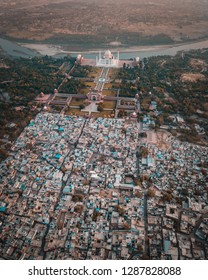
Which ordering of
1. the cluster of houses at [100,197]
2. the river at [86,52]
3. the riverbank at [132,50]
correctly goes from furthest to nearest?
the riverbank at [132,50] < the river at [86,52] < the cluster of houses at [100,197]

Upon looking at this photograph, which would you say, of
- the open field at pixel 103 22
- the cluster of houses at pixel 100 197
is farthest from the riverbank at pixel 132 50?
the cluster of houses at pixel 100 197

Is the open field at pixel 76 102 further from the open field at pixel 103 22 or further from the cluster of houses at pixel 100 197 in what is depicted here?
the open field at pixel 103 22

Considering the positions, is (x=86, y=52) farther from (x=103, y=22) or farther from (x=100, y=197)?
(x=100, y=197)

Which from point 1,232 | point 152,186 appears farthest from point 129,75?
point 1,232

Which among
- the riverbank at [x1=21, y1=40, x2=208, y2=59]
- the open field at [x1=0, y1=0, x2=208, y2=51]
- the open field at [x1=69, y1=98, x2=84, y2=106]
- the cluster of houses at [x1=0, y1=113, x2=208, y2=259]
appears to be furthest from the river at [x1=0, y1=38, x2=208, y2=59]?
the cluster of houses at [x1=0, y1=113, x2=208, y2=259]

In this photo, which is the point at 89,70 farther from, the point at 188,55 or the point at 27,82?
the point at 188,55

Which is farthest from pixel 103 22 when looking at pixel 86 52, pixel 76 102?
pixel 76 102
